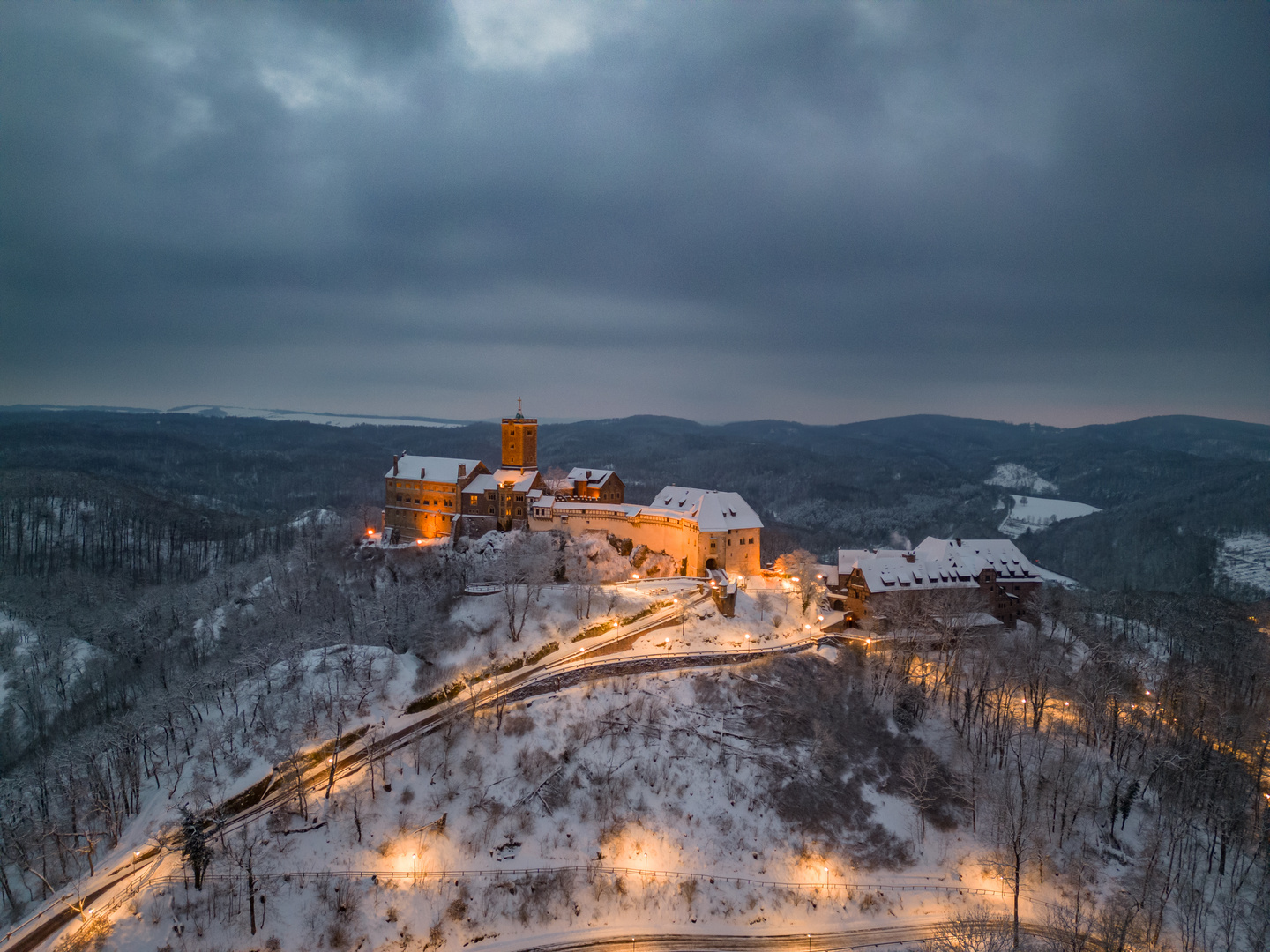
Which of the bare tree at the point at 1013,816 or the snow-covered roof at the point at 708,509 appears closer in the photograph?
the bare tree at the point at 1013,816

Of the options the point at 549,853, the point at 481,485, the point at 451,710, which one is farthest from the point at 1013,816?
the point at 481,485

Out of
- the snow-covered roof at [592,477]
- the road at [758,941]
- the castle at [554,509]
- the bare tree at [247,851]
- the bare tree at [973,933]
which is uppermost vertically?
the snow-covered roof at [592,477]

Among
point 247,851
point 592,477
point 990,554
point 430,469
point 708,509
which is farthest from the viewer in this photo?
point 592,477

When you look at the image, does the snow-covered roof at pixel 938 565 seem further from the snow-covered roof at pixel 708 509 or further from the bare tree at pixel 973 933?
the bare tree at pixel 973 933

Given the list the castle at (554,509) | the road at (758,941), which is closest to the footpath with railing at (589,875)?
the road at (758,941)

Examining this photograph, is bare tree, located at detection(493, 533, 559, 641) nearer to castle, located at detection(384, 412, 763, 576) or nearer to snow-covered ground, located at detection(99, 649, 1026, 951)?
castle, located at detection(384, 412, 763, 576)

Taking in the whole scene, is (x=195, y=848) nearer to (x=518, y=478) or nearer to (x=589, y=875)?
(x=589, y=875)
